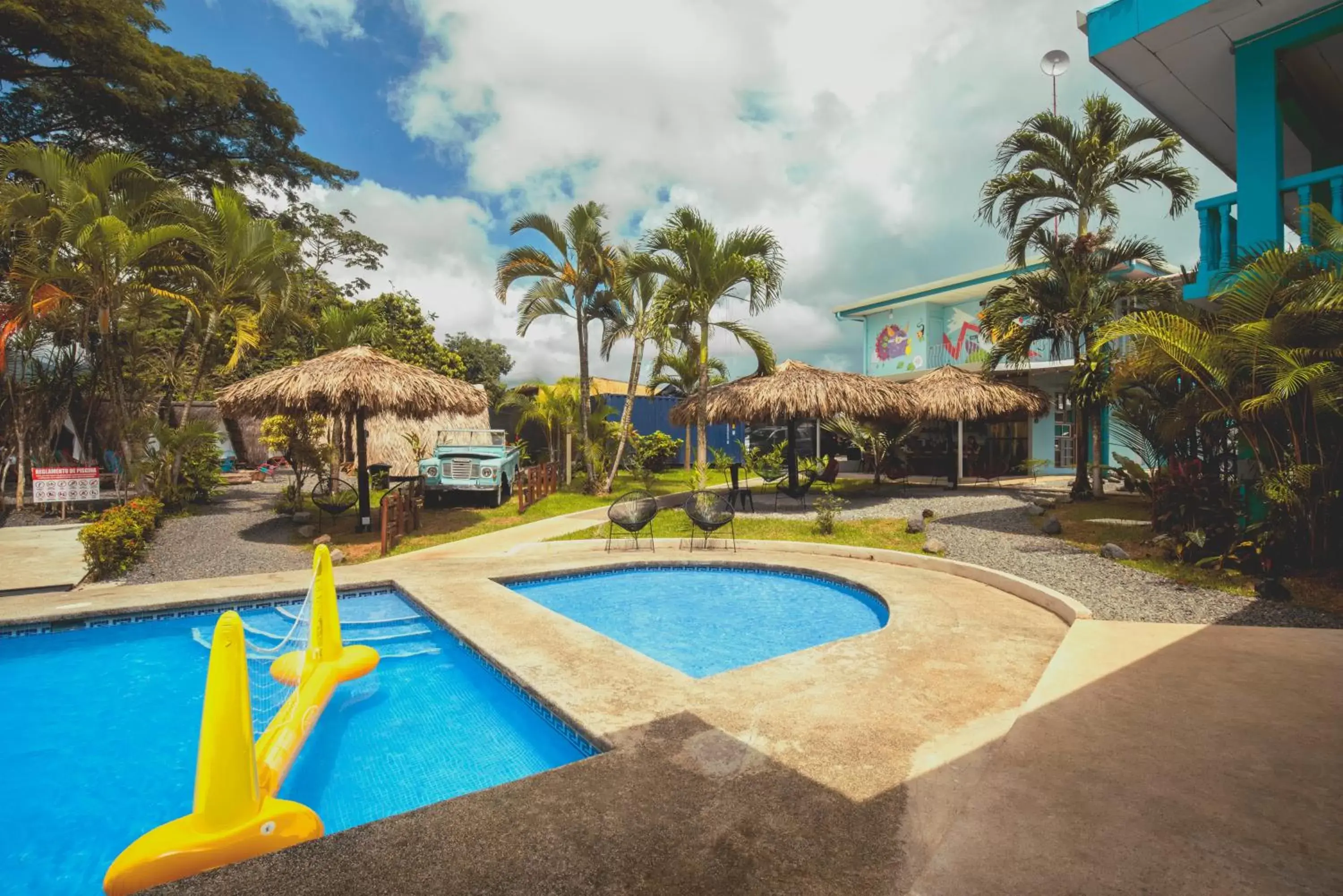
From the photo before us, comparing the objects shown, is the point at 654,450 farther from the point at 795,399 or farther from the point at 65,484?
the point at 65,484

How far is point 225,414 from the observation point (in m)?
10.9

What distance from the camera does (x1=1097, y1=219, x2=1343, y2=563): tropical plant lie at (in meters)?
5.52

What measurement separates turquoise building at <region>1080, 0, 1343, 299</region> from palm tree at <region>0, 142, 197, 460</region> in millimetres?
12869

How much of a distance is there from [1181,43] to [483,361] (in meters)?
29.3

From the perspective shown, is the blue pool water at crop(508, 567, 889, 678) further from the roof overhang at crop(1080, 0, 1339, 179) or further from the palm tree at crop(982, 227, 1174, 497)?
the palm tree at crop(982, 227, 1174, 497)

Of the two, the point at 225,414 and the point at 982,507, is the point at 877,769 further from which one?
the point at 225,414

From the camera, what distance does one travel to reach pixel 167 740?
439cm

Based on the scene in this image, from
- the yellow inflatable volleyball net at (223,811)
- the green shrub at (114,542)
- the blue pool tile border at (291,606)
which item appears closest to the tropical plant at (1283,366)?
the blue pool tile border at (291,606)

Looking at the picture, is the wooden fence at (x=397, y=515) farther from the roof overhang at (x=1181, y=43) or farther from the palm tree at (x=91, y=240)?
the roof overhang at (x=1181, y=43)

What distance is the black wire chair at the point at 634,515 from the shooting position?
9375mm

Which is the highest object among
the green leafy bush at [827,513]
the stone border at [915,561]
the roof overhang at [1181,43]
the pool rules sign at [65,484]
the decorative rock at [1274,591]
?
the roof overhang at [1181,43]

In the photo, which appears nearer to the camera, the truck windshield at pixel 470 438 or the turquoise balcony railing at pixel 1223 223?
the turquoise balcony railing at pixel 1223 223

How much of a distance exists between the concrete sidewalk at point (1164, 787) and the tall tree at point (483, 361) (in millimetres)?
22022

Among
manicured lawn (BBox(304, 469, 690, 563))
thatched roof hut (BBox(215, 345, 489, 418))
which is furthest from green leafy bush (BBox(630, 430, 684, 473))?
thatched roof hut (BBox(215, 345, 489, 418))
